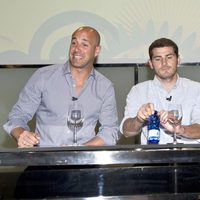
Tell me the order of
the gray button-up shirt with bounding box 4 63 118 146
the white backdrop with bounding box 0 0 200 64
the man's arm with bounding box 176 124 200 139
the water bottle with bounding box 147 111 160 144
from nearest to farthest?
the water bottle with bounding box 147 111 160 144 < the man's arm with bounding box 176 124 200 139 < the gray button-up shirt with bounding box 4 63 118 146 < the white backdrop with bounding box 0 0 200 64

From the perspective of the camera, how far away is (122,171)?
1.36 metres

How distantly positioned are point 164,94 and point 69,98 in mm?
574

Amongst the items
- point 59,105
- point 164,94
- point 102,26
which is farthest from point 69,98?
point 102,26

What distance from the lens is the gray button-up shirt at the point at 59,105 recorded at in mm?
2104

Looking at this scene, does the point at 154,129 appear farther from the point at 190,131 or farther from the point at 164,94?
the point at 164,94

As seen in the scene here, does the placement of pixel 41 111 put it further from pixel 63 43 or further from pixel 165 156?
pixel 165 156

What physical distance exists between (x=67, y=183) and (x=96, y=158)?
0.16 metres

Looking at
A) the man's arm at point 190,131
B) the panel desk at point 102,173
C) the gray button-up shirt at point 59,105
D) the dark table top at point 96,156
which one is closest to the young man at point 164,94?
the man's arm at point 190,131

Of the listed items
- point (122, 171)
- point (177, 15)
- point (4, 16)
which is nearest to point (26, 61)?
point (4, 16)

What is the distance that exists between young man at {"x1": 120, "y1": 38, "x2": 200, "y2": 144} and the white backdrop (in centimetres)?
52

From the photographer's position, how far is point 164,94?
7.49 feet

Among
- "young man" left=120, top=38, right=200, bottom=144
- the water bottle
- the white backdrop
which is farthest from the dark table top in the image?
the white backdrop

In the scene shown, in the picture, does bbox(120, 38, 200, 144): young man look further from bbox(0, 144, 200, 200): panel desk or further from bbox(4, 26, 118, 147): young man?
bbox(0, 144, 200, 200): panel desk

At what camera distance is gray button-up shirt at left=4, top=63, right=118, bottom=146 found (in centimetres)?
210
